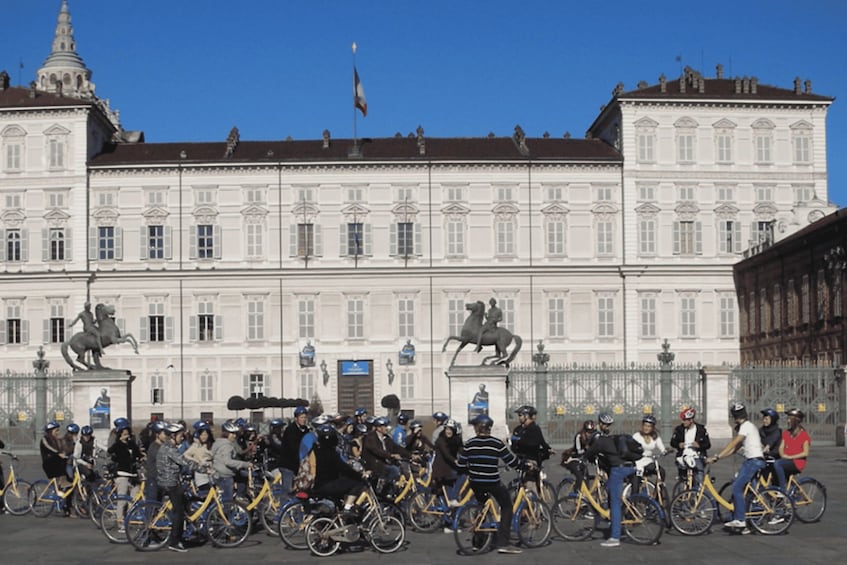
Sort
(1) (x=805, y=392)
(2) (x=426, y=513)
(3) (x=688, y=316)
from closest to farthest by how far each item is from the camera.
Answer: (2) (x=426, y=513) < (1) (x=805, y=392) < (3) (x=688, y=316)

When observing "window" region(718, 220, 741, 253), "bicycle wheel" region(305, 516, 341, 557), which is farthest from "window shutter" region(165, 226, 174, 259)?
"bicycle wheel" region(305, 516, 341, 557)

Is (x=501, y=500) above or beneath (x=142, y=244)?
beneath

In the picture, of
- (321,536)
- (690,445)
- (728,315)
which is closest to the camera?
→ (321,536)

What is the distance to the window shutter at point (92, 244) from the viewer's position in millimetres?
63969

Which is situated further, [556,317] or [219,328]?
[556,317]

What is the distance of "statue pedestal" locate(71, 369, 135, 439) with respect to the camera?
114 ft

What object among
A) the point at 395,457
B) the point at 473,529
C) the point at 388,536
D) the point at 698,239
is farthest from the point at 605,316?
the point at 473,529

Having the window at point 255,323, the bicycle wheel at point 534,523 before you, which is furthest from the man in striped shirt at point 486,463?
the window at point 255,323

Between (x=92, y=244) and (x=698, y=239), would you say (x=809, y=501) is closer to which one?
(x=698, y=239)

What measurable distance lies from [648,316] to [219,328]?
21.4 metres

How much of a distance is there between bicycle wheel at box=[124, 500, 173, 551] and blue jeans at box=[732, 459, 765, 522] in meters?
7.59

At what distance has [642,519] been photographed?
16.8m

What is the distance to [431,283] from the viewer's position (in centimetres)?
6391

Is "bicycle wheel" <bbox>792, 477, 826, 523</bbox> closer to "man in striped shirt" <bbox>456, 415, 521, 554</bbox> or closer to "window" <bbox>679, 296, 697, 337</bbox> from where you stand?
"man in striped shirt" <bbox>456, 415, 521, 554</bbox>
